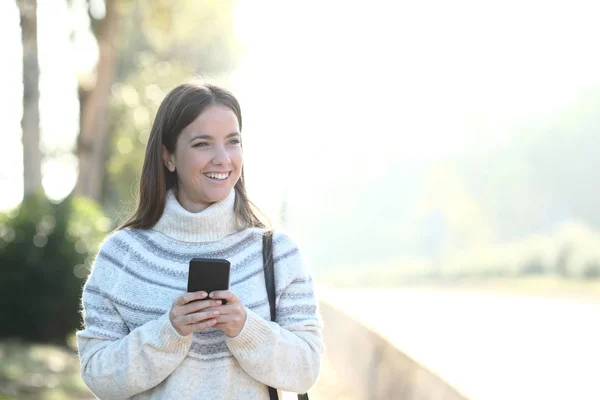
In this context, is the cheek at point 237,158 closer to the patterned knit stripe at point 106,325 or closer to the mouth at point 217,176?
the mouth at point 217,176

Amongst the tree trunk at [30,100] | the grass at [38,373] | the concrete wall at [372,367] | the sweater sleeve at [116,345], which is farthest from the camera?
the tree trunk at [30,100]

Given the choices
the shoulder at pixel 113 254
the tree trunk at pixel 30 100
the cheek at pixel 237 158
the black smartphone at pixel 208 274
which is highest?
the tree trunk at pixel 30 100

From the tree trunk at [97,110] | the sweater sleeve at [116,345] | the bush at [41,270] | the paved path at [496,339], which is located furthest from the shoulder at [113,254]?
the tree trunk at [97,110]

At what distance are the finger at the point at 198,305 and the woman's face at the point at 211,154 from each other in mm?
542

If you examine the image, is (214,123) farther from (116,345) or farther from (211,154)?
(116,345)

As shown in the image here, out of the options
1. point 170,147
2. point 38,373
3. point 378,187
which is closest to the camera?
point 170,147

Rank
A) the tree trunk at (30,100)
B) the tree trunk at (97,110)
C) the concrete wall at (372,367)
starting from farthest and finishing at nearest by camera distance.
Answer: the tree trunk at (97,110) < the tree trunk at (30,100) < the concrete wall at (372,367)

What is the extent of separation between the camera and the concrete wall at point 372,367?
5664 mm

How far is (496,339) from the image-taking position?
9703 mm

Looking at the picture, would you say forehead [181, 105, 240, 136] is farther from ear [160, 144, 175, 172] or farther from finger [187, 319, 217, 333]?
finger [187, 319, 217, 333]

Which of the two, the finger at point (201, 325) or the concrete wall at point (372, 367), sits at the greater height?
the finger at point (201, 325)

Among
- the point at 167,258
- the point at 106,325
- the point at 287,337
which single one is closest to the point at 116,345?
the point at 106,325

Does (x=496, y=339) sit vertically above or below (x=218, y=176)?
below

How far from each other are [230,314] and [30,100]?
12.3 meters
